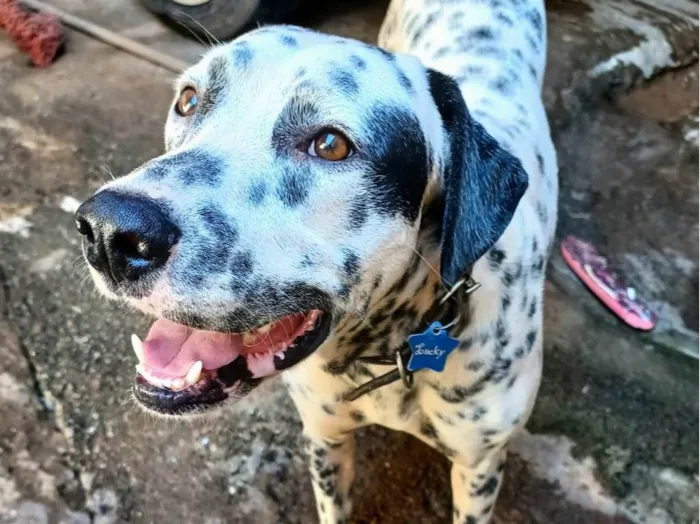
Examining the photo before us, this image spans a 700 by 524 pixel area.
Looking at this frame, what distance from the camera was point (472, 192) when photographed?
1.69 m

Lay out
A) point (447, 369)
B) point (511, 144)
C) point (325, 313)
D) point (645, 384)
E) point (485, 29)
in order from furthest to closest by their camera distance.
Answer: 1. point (645, 384)
2. point (485, 29)
3. point (511, 144)
4. point (447, 369)
5. point (325, 313)

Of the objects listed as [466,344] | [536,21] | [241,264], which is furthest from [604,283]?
[241,264]

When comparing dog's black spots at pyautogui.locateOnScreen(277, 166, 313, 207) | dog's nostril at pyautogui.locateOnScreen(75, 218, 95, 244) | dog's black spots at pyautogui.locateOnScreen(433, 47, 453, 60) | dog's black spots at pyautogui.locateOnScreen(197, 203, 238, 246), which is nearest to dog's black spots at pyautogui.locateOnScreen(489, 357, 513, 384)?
dog's black spots at pyautogui.locateOnScreen(277, 166, 313, 207)

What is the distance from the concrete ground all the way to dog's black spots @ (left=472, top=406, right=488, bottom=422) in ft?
2.46

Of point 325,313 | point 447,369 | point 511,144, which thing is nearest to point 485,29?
point 511,144

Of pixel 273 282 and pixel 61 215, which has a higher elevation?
pixel 273 282

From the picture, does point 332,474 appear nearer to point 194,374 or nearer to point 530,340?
point 530,340

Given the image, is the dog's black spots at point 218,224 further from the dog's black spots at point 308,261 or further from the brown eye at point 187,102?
the brown eye at point 187,102

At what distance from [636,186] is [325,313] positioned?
294cm

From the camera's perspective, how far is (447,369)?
199 cm

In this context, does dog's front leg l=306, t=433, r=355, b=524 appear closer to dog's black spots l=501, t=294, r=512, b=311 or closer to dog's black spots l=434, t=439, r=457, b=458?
dog's black spots l=434, t=439, r=457, b=458

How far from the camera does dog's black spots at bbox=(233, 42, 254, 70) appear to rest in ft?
5.55

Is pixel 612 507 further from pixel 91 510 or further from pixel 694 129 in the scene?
pixel 694 129

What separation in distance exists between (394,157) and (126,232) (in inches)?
22.9
